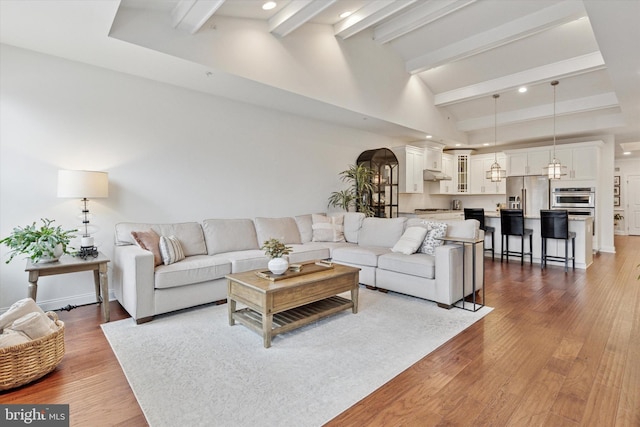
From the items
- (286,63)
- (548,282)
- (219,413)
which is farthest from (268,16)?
(548,282)

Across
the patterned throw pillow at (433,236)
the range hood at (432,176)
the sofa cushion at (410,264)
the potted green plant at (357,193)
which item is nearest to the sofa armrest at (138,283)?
the sofa cushion at (410,264)

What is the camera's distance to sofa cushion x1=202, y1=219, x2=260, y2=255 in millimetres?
4258

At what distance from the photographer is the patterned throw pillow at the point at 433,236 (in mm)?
3975

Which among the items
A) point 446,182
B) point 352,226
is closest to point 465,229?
point 352,226

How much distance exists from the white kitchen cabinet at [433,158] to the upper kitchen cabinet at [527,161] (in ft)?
5.76

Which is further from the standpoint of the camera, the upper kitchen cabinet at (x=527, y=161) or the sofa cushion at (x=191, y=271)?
the upper kitchen cabinet at (x=527, y=161)

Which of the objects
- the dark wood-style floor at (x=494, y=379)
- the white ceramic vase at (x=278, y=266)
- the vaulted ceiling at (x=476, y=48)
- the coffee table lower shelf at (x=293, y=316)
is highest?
the vaulted ceiling at (x=476, y=48)

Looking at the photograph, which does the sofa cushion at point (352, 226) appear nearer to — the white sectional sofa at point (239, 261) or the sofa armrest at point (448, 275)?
the white sectional sofa at point (239, 261)

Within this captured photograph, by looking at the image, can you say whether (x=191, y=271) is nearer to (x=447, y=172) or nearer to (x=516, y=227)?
(x=516, y=227)

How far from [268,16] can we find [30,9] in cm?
233

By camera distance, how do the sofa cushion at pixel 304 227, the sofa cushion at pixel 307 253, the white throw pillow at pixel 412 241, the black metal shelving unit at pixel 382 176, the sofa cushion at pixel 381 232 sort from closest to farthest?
the white throw pillow at pixel 412 241 → the sofa cushion at pixel 307 253 → the sofa cushion at pixel 381 232 → the sofa cushion at pixel 304 227 → the black metal shelving unit at pixel 382 176

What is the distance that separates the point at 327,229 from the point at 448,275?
2.26 m

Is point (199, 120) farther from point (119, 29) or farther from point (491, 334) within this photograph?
point (491, 334)

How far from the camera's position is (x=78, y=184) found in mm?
3312
